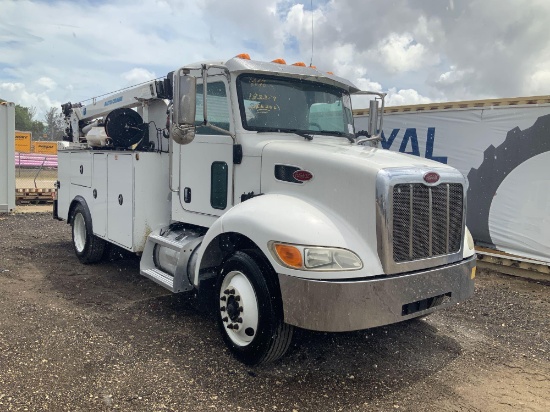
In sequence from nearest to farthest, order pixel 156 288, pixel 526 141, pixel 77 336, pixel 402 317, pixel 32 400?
pixel 32 400
pixel 402 317
pixel 77 336
pixel 156 288
pixel 526 141

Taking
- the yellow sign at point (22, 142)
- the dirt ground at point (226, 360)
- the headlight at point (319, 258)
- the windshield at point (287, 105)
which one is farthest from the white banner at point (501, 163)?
the yellow sign at point (22, 142)

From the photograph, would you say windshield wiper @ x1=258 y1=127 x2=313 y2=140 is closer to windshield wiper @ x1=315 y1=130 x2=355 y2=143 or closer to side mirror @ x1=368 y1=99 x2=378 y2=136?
windshield wiper @ x1=315 y1=130 x2=355 y2=143

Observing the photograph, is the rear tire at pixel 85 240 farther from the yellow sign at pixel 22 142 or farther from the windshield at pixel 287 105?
the yellow sign at pixel 22 142

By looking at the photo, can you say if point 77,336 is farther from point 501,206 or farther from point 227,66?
point 501,206

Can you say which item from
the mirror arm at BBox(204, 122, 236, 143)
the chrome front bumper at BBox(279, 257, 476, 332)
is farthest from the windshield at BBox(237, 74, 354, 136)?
the chrome front bumper at BBox(279, 257, 476, 332)

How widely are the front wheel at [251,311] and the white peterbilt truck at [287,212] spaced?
1cm

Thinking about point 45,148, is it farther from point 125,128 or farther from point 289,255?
→ point 289,255

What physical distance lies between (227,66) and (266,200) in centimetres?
147

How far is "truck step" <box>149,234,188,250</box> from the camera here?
499 cm

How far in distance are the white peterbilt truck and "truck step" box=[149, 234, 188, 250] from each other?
0.02m

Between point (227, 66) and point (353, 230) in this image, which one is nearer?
point (353, 230)

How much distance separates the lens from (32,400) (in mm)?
3301

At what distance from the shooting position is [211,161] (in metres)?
4.84

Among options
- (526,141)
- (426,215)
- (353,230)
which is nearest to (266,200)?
(353,230)
